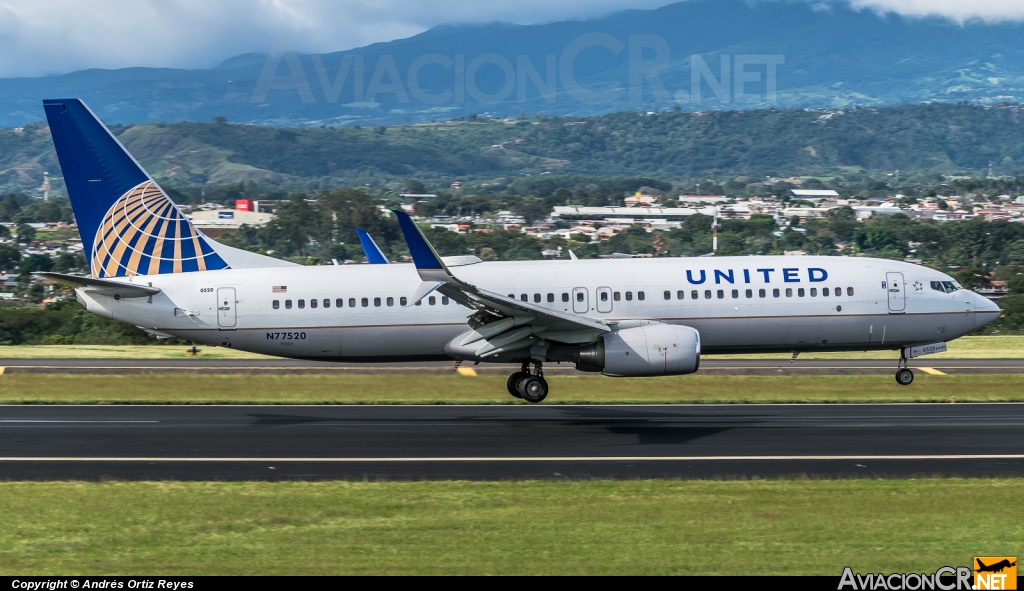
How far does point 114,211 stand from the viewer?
97.7ft

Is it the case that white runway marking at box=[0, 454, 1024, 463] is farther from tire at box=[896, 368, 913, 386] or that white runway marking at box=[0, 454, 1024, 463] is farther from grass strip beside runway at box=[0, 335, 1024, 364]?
grass strip beside runway at box=[0, 335, 1024, 364]

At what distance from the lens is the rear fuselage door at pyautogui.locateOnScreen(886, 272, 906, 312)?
29.7 metres

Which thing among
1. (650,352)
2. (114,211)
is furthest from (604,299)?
(114,211)

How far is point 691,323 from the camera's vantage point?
28.7 meters

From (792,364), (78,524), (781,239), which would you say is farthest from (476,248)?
(78,524)

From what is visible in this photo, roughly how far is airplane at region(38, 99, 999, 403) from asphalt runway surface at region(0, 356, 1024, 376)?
592 centimetres

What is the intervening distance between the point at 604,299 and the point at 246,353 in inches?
860

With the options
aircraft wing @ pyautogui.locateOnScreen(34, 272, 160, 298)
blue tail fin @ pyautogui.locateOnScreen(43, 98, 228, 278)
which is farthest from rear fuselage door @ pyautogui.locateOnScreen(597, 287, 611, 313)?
aircraft wing @ pyautogui.locateOnScreen(34, 272, 160, 298)

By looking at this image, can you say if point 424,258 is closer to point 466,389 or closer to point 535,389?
point 535,389

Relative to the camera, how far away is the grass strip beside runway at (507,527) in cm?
1339

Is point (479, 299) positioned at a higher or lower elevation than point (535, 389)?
higher

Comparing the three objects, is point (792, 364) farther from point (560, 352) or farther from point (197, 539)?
point (197, 539)

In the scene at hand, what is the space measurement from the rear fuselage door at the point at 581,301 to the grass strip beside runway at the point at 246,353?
1527 centimetres

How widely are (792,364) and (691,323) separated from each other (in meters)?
12.8
